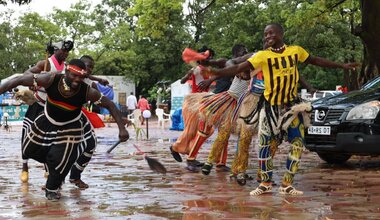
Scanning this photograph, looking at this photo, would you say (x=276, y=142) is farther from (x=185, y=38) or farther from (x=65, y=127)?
(x=185, y=38)

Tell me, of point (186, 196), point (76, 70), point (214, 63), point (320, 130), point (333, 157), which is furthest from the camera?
point (333, 157)

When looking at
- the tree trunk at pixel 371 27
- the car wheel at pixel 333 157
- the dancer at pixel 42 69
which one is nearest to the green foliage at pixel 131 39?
the tree trunk at pixel 371 27

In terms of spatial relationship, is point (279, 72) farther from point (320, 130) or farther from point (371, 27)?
point (371, 27)

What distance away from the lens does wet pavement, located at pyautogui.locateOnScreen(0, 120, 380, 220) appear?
598 centimetres

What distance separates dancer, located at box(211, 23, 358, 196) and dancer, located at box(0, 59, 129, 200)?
1478 millimetres

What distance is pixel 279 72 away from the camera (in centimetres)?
696

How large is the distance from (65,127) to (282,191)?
239 centimetres

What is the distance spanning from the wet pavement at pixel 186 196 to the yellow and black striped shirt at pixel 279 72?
105cm

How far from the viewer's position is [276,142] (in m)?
7.35

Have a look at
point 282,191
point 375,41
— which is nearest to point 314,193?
point 282,191

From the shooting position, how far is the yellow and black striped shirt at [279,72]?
6953 millimetres

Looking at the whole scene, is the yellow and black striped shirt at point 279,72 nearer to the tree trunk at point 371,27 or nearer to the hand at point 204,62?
the hand at point 204,62

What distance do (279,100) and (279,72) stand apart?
301 mm

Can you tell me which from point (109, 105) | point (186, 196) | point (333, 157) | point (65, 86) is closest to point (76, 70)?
point (65, 86)
